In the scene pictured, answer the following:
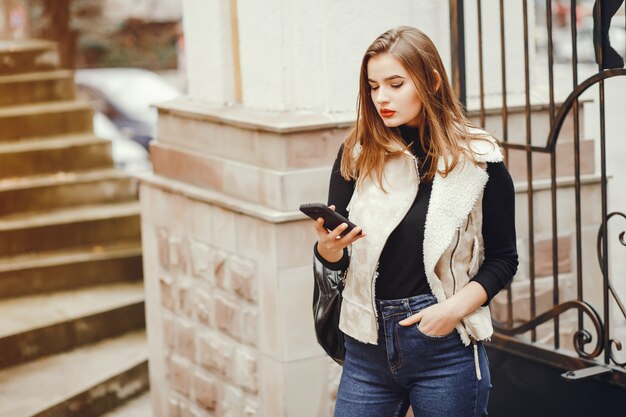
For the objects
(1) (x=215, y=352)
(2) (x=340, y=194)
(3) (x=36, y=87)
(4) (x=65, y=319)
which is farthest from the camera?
(3) (x=36, y=87)

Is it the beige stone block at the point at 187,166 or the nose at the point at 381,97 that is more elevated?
the nose at the point at 381,97

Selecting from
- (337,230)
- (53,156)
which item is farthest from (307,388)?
(53,156)

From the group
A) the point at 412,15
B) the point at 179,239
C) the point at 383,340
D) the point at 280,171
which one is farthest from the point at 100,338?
the point at 383,340

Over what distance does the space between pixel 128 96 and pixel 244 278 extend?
11923 mm

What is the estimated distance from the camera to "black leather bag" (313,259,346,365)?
3145 millimetres

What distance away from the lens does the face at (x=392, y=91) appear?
288 centimetres

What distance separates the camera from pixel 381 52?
9.48ft

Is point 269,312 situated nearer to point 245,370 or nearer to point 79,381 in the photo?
point 245,370

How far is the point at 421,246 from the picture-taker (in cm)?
293

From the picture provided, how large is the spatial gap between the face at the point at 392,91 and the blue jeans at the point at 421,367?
525mm

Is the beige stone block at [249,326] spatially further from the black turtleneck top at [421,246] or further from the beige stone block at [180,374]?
the black turtleneck top at [421,246]

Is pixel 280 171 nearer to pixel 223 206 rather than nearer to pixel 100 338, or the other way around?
pixel 223 206

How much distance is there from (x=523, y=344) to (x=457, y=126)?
1645mm

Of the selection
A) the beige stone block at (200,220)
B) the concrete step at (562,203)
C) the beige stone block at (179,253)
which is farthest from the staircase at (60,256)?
the concrete step at (562,203)
